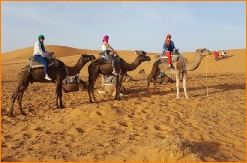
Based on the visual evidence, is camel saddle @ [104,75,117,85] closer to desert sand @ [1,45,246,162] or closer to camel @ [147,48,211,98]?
desert sand @ [1,45,246,162]

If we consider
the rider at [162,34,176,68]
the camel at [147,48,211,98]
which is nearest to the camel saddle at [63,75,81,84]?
the camel at [147,48,211,98]

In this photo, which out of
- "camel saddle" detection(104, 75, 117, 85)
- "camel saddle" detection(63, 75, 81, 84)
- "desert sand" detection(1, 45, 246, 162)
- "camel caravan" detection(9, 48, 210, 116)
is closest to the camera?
"desert sand" detection(1, 45, 246, 162)

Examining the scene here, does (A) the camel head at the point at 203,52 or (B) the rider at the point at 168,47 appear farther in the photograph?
(A) the camel head at the point at 203,52

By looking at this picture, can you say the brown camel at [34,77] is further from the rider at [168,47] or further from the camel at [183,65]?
the rider at [168,47]

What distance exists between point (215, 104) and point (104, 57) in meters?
5.15

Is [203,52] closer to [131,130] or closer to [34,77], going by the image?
[131,130]

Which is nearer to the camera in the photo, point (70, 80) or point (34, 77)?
point (34, 77)

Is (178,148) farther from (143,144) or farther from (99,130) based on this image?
(99,130)

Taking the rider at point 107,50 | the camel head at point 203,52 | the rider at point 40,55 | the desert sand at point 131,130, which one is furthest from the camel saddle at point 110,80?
the camel head at point 203,52

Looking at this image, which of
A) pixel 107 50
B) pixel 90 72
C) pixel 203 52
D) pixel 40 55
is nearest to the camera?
pixel 40 55

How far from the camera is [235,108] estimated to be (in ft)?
37.9

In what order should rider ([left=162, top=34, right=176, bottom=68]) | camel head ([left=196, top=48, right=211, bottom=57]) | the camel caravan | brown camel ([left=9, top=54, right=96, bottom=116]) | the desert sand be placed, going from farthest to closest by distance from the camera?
camel head ([left=196, top=48, right=211, bottom=57]) → rider ([left=162, top=34, right=176, bottom=68]) → the camel caravan → brown camel ([left=9, top=54, right=96, bottom=116]) → the desert sand

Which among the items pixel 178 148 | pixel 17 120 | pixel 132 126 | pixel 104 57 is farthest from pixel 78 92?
pixel 178 148

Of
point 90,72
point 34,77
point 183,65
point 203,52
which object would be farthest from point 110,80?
point 203,52
